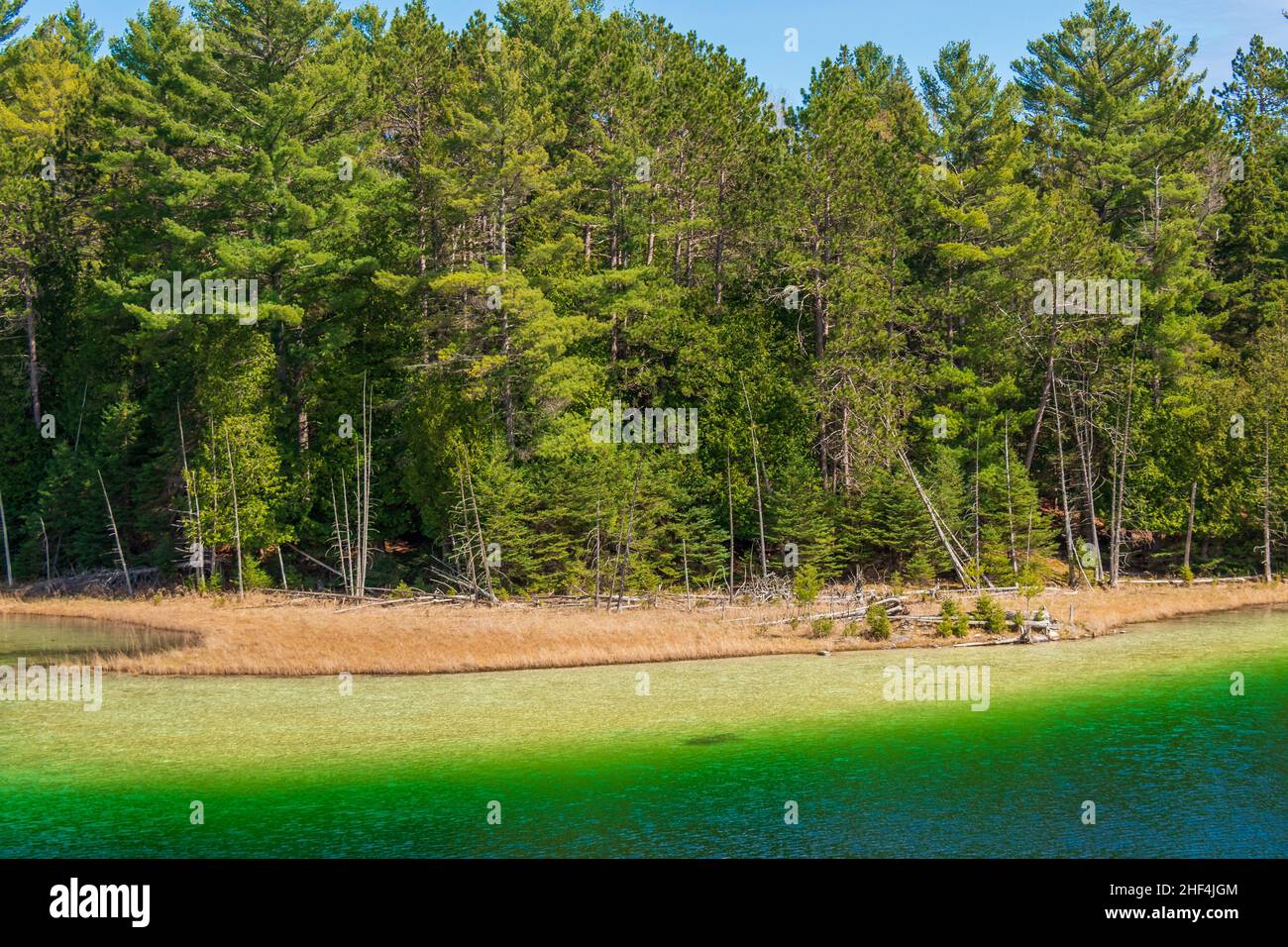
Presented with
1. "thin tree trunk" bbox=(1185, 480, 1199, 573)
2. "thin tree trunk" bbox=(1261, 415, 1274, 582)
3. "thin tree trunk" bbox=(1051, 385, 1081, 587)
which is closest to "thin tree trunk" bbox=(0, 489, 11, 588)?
"thin tree trunk" bbox=(1051, 385, 1081, 587)

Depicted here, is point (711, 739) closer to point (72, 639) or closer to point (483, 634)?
point (483, 634)

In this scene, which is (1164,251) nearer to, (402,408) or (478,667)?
(402,408)

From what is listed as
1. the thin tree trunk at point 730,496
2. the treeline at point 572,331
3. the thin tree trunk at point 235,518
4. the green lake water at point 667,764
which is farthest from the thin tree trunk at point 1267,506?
the thin tree trunk at point 235,518

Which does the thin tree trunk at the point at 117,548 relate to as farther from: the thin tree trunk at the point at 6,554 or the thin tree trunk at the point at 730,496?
the thin tree trunk at the point at 730,496

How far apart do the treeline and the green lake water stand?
48.1 ft

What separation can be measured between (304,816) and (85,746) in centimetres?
705

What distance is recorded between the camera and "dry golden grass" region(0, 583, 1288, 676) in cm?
3162

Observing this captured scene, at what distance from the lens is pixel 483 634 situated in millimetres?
34250

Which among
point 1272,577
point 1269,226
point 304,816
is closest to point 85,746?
point 304,816

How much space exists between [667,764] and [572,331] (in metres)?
26.0

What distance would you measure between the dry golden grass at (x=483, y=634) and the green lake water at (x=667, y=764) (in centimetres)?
124

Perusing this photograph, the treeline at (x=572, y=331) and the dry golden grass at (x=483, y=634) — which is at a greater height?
the treeline at (x=572, y=331)

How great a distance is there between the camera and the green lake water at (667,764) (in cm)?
1747

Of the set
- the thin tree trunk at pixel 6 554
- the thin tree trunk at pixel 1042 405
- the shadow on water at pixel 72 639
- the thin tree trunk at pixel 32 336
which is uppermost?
the thin tree trunk at pixel 32 336
